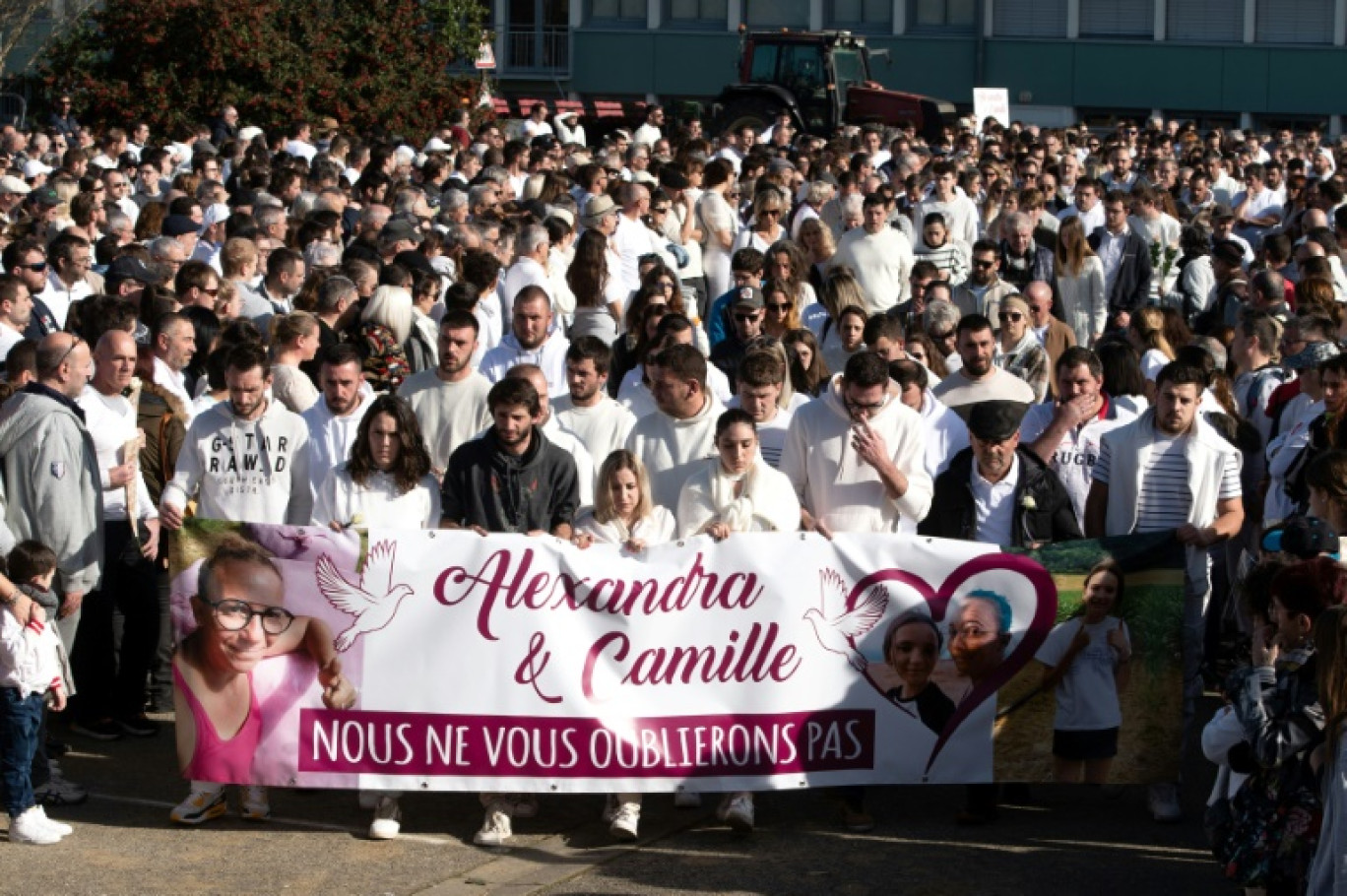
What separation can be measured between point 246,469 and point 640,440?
166 cm

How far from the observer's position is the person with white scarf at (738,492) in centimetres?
849

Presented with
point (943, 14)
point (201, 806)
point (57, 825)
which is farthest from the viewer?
point (943, 14)

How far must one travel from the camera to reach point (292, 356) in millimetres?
10406

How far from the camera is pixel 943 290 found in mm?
13305

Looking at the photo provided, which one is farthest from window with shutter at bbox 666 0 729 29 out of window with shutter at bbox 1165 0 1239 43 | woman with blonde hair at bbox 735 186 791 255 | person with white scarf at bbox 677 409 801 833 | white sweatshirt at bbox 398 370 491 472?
person with white scarf at bbox 677 409 801 833

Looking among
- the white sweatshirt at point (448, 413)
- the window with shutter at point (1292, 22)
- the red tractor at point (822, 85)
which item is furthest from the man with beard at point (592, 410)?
the window with shutter at point (1292, 22)

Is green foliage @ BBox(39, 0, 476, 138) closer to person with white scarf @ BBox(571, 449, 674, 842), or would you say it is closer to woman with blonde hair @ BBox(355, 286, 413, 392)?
woman with blonde hair @ BBox(355, 286, 413, 392)

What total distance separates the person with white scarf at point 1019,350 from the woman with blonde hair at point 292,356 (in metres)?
3.90

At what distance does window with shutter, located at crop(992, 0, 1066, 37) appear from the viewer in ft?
174

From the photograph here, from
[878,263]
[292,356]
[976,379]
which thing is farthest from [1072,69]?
[292,356]

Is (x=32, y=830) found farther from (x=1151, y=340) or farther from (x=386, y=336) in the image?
(x=1151, y=340)

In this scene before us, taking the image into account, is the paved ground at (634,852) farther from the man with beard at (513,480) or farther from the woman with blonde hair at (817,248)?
the woman with blonde hair at (817,248)

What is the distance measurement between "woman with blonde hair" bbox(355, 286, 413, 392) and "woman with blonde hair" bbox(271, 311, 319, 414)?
1.86ft

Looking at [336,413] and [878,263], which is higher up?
[878,263]
